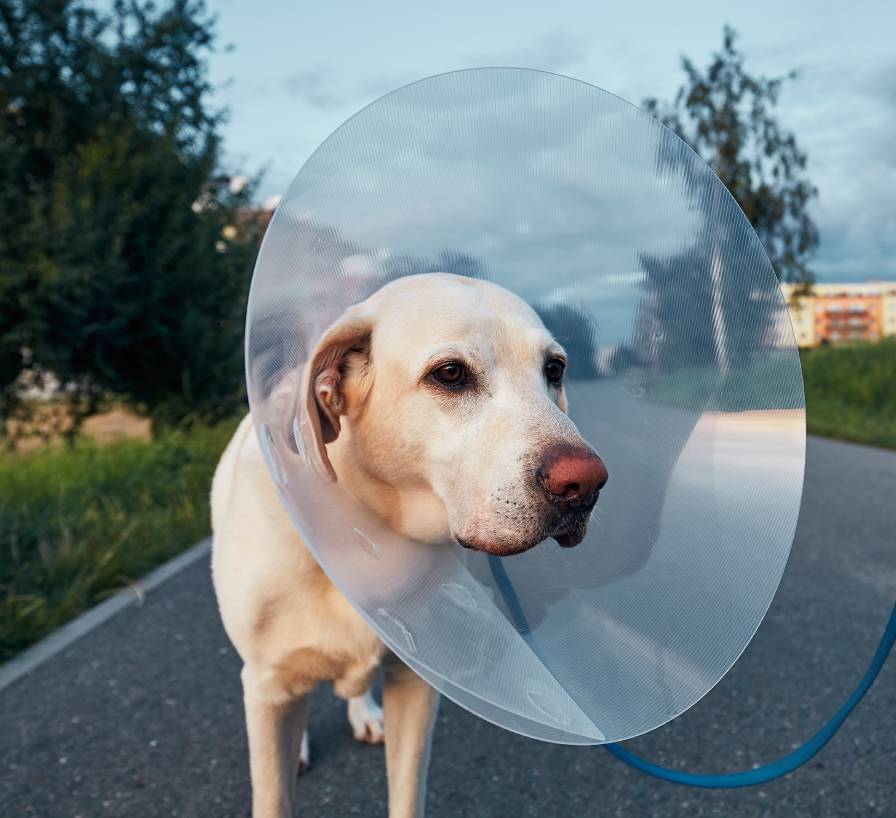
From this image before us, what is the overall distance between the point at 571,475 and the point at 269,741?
1.13 metres

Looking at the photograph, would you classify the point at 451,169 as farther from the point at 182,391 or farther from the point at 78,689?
the point at 182,391

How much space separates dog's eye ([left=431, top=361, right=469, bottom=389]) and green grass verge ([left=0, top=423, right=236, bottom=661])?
3008 millimetres

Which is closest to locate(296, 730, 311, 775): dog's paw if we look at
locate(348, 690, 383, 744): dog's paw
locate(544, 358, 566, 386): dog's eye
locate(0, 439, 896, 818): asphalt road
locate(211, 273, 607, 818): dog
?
locate(0, 439, 896, 818): asphalt road

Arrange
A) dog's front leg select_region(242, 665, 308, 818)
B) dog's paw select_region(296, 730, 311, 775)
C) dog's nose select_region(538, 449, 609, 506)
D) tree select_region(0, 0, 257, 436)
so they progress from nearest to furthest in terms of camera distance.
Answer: dog's nose select_region(538, 449, 609, 506)
dog's front leg select_region(242, 665, 308, 818)
dog's paw select_region(296, 730, 311, 775)
tree select_region(0, 0, 257, 436)

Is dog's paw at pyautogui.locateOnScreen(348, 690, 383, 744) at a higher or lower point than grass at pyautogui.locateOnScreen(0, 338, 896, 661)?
higher

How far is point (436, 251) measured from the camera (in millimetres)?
1935

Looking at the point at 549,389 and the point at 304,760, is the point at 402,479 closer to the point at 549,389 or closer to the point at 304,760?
the point at 549,389

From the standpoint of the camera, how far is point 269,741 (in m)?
2.18

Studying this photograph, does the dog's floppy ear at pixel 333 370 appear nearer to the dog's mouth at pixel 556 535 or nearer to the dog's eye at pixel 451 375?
the dog's eye at pixel 451 375

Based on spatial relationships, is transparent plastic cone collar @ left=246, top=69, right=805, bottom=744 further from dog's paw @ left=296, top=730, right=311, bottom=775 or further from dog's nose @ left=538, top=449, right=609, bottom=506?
dog's paw @ left=296, top=730, right=311, bottom=775

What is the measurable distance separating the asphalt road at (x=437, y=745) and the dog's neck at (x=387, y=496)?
1099mm

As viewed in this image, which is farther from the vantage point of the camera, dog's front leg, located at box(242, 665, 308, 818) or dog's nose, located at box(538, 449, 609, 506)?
dog's front leg, located at box(242, 665, 308, 818)

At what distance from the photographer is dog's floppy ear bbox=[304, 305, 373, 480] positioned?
1775 mm

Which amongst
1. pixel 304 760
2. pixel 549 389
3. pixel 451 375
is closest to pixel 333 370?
pixel 451 375
